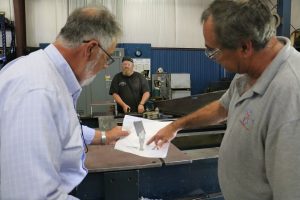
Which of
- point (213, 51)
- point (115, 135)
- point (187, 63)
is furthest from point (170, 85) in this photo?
point (213, 51)

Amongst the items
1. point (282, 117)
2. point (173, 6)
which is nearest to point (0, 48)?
point (173, 6)

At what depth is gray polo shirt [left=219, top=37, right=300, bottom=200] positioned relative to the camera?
29.4 inches

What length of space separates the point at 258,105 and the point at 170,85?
5006mm

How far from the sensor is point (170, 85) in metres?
5.86

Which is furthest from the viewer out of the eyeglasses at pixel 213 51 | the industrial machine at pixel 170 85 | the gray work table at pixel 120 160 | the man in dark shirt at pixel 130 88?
the industrial machine at pixel 170 85

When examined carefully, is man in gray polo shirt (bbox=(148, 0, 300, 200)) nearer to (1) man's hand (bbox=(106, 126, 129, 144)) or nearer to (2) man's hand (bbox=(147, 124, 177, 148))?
(2) man's hand (bbox=(147, 124, 177, 148))

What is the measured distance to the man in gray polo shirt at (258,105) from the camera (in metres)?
0.75

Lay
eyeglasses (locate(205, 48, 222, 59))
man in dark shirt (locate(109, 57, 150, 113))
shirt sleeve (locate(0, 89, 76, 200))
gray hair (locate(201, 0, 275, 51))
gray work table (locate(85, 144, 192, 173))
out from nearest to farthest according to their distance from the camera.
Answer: shirt sleeve (locate(0, 89, 76, 200)) → gray hair (locate(201, 0, 275, 51)) → eyeglasses (locate(205, 48, 222, 59)) → gray work table (locate(85, 144, 192, 173)) → man in dark shirt (locate(109, 57, 150, 113))

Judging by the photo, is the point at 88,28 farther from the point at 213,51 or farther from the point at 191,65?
the point at 191,65

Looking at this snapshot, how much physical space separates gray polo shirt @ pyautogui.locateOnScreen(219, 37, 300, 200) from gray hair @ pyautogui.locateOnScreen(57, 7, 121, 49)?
531 mm

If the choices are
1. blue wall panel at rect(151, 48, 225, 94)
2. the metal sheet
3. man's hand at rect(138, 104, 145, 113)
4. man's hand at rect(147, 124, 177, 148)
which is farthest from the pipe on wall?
man's hand at rect(147, 124, 177, 148)

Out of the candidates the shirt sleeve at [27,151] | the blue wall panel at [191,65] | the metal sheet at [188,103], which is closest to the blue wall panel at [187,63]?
the blue wall panel at [191,65]

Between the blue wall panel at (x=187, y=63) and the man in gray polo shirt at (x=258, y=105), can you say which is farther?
the blue wall panel at (x=187, y=63)

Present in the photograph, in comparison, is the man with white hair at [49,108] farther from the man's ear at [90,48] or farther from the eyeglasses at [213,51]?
the eyeglasses at [213,51]
